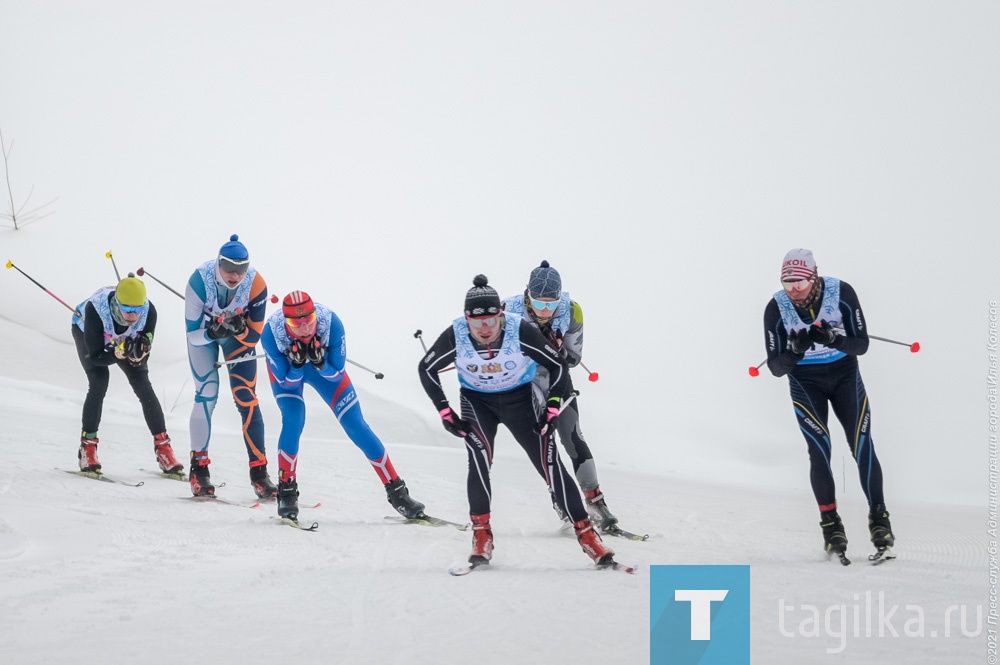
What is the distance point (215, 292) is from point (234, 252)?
0.42 m

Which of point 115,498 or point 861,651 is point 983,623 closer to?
point 861,651

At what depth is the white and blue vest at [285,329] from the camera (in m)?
6.86

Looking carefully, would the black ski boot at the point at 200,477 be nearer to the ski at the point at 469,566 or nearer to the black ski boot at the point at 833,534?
the ski at the point at 469,566

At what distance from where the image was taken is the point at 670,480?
12422mm

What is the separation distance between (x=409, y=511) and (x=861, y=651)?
13.2ft

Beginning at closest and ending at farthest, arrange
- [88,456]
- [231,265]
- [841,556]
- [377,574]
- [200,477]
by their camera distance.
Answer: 1. [377,574]
2. [841,556]
3. [231,265]
4. [200,477]
5. [88,456]

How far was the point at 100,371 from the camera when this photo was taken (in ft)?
26.9

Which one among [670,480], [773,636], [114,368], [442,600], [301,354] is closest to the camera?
[773,636]

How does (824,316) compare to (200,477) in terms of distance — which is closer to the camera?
(824,316)

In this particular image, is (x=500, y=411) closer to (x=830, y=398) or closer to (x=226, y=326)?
(x=830, y=398)

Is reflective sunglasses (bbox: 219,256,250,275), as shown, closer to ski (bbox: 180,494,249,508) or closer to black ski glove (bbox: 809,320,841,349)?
ski (bbox: 180,494,249,508)

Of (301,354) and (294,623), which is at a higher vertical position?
(301,354)

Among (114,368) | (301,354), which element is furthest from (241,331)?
(114,368)

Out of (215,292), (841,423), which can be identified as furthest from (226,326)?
(841,423)
